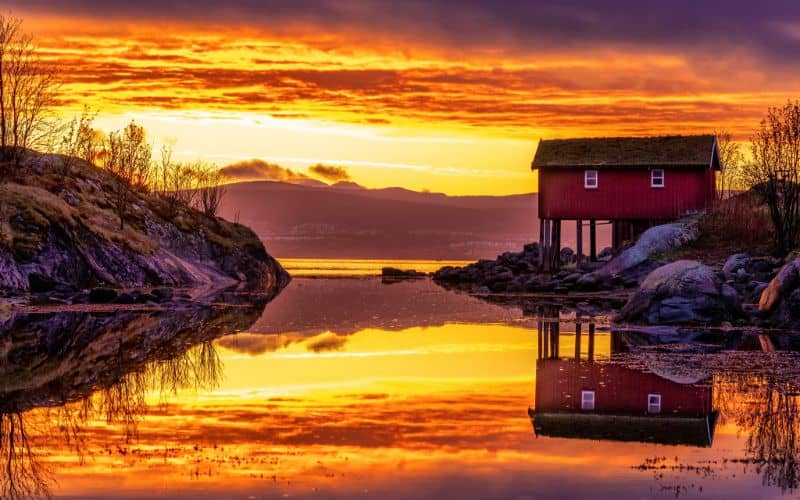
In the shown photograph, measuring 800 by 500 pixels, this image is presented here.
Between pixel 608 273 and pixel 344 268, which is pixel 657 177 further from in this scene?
pixel 344 268

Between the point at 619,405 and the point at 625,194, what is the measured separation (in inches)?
1749

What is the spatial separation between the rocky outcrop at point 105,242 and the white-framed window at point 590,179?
765 inches

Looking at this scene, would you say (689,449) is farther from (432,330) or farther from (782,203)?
(782,203)

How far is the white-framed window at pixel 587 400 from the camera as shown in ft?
60.0

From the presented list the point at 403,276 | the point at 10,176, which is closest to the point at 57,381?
the point at 10,176

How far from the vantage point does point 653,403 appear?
18.5 meters

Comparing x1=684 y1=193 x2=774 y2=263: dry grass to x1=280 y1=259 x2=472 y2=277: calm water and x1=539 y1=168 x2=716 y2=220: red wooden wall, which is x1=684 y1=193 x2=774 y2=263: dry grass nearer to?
x1=539 y1=168 x2=716 y2=220: red wooden wall

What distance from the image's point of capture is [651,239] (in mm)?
56594

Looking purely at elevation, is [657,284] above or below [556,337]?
above

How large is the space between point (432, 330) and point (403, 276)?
47384mm

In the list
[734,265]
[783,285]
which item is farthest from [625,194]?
[783,285]

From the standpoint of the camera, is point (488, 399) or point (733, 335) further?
point (733, 335)

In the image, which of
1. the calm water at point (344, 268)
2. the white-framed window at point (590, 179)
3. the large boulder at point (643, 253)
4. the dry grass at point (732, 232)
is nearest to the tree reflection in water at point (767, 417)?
the large boulder at point (643, 253)

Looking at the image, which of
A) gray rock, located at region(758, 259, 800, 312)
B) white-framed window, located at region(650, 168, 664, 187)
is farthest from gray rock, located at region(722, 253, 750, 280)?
white-framed window, located at region(650, 168, 664, 187)
